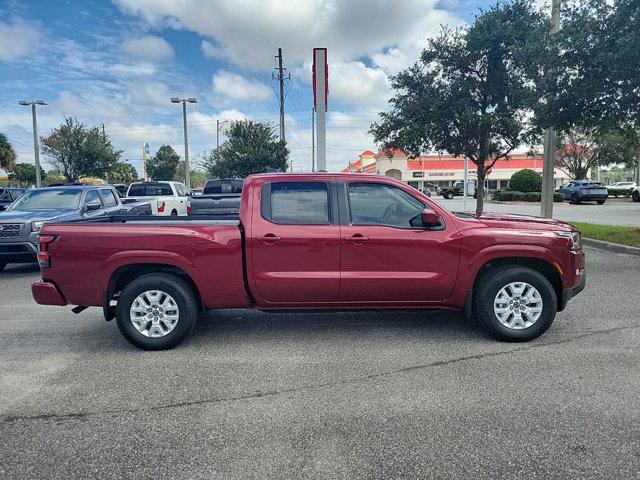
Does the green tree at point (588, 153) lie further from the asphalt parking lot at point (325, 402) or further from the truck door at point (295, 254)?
the truck door at point (295, 254)

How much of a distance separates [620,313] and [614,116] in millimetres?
6951

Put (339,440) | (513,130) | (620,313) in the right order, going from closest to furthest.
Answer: (339,440)
(620,313)
(513,130)

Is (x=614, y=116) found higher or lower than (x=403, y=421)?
higher

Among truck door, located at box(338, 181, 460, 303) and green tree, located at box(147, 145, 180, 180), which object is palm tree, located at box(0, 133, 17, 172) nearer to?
green tree, located at box(147, 145, 180, 180)

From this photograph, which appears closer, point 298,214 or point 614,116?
point 298,214

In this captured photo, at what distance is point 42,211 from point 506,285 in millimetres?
9098

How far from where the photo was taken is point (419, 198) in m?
4.93

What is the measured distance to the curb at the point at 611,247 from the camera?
420 inches

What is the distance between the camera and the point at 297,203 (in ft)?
16.1

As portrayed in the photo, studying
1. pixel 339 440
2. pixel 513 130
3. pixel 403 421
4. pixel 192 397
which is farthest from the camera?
pixel 513 130

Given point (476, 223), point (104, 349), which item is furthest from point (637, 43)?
point (104, 349)

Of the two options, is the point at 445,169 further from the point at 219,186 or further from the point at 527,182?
the point at 219,186

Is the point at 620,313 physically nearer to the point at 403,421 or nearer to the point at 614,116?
the point at 403,421

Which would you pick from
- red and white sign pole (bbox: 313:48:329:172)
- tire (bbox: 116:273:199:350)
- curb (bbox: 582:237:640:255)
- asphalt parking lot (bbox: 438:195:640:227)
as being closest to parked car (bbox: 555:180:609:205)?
asphalt parking lot (bbox: 438:195:640:227)
